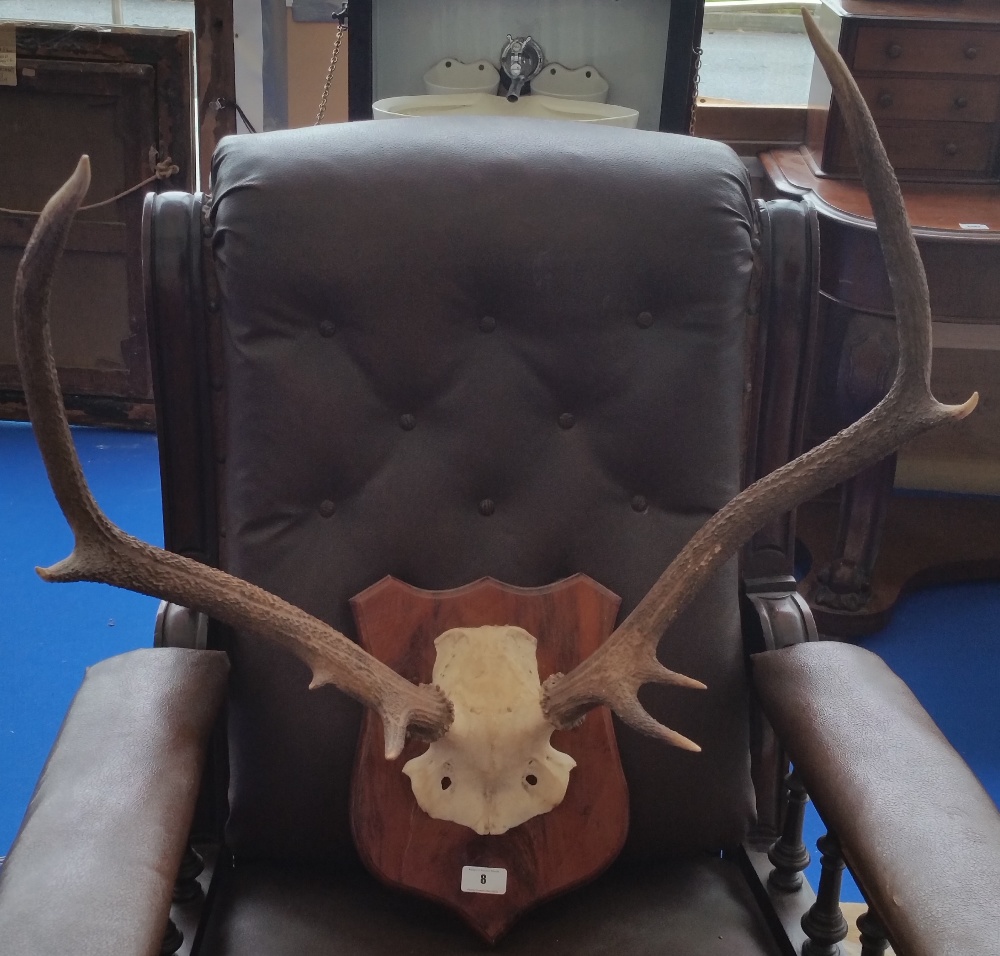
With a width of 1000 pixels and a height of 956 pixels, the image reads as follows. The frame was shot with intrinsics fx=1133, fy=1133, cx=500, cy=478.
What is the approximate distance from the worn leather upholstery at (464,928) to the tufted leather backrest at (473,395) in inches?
1.4

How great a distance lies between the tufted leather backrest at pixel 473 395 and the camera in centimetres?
114

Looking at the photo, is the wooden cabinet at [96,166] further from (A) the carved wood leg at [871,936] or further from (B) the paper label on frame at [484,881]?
(A) the carved wood leg at [871,936]

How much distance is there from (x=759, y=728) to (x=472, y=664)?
349 mm

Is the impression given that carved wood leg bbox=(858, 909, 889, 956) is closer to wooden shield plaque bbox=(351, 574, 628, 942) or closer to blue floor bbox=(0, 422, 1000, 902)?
wooden shield plaque bbox=(351, 574, 628, 942)

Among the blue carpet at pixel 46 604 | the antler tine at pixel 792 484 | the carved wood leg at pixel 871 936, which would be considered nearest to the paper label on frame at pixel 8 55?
the blue carpet at pixel 46 604

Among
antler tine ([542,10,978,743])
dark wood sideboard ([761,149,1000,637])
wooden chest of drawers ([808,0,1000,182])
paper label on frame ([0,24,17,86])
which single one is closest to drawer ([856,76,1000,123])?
wooden chest of drawers ([808,0,1000,182])

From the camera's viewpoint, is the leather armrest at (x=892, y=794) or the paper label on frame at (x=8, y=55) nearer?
the leather armrest at (x=892, y=794)

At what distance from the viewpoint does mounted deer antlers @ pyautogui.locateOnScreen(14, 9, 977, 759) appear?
0.87 m

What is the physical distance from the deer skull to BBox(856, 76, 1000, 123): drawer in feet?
5.34

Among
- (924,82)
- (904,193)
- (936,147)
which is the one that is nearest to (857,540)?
(904,193)

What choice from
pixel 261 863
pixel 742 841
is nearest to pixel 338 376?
pixel 261 863

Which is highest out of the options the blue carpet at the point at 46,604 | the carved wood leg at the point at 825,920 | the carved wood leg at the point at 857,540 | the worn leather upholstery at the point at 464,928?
the carved wood leg at the point at 825,920

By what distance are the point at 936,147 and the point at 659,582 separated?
1.66 meters

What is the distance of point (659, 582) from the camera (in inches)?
38.8
